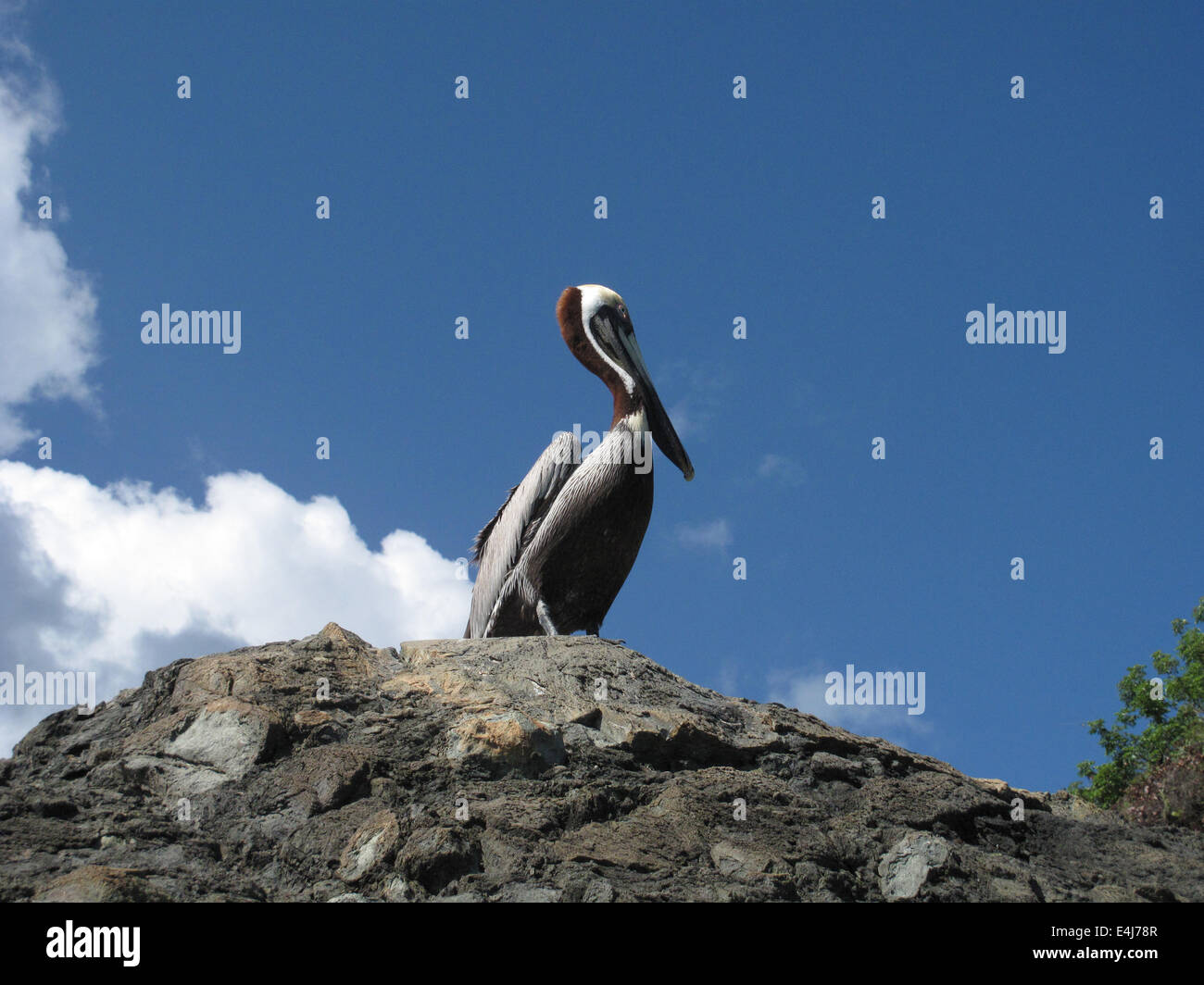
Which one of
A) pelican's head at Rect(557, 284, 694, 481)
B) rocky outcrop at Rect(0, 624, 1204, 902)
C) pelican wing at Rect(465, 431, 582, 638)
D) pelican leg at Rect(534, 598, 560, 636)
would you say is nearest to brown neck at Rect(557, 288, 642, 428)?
pelican's head at Rect(557, 284, 694, 481)

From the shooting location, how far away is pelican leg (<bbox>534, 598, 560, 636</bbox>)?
988 centimetres

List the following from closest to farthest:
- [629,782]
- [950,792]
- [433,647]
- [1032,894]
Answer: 1. [1032,894]
2. [629,782]
3. [950,792]
4. [433,647]

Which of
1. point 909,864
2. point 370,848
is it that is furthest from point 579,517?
point 909,864

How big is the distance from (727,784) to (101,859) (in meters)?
3.88

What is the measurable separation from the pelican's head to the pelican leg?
223cm

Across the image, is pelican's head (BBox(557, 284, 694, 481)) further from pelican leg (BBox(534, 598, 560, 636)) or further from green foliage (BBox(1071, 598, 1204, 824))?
green foliage (BBox(1071, 598, 1204, 824))

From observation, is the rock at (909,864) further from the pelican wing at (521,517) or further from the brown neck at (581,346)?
the brown neck at (581,346)

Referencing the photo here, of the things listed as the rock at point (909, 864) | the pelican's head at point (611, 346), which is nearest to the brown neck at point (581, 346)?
the pelican's head at point (611, 346)

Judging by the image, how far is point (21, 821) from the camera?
20.9 ft
